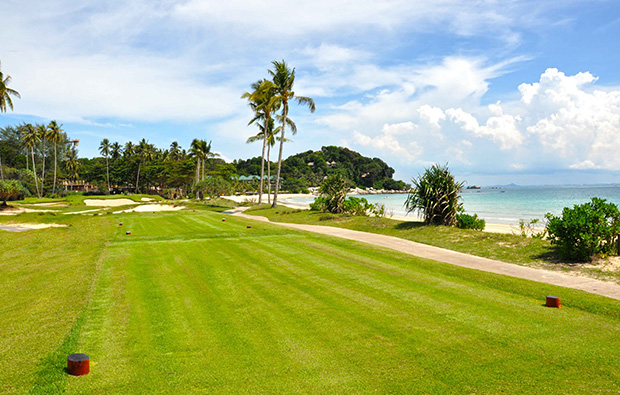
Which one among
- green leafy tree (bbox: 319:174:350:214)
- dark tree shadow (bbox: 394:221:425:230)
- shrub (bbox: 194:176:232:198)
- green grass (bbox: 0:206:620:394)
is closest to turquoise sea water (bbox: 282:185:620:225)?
green leafy tree (bbox: 319:174:350:214)

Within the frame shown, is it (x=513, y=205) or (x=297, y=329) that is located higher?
(x=513, y=205)

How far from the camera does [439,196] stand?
1939 cm

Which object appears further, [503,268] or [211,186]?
[211,186]

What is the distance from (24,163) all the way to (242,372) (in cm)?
12632

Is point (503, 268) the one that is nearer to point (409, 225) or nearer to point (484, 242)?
point (484, 242)

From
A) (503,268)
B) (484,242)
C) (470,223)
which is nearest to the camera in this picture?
(503,268)

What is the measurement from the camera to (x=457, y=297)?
7.98 metres

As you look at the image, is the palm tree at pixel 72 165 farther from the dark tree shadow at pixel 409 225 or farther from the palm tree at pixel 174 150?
the dark tree shadow at pixel 409 225

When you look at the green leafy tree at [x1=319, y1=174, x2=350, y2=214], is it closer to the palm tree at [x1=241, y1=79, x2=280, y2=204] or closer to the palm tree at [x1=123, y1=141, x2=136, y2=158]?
the palm tree at [x1=241, y1=79, x2=280, y2=204]

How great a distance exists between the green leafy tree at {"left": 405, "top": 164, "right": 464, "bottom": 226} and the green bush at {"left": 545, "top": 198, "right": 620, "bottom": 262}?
286 inches

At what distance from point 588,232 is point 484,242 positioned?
13.5 ft

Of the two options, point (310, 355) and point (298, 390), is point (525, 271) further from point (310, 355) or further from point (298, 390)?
point (298, 390)

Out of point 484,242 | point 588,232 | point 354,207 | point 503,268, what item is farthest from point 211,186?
point 588,232

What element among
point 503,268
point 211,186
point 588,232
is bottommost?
point 503,268
